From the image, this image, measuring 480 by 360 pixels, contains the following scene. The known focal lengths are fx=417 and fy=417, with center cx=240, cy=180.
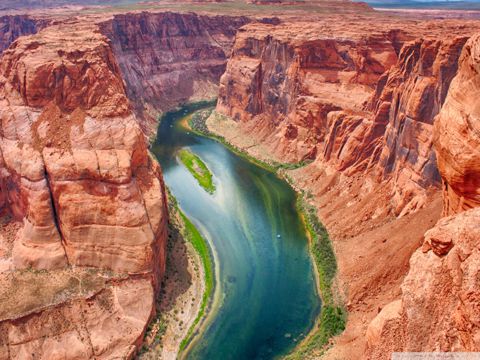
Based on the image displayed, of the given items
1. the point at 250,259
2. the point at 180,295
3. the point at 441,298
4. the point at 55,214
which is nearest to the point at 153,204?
the point at 55,214

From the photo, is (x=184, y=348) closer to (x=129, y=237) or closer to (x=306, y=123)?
(x=129, y=237)

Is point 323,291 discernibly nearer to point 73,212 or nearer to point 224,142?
point 73,212

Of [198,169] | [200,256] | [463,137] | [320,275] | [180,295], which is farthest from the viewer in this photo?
[198,169]

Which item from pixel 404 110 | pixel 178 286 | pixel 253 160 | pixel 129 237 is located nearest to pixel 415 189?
pixel 404 110

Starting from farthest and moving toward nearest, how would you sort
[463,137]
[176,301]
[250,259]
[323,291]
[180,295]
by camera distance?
[250,259]
[323,291]
[180,295]
[176,301]
[463,137]

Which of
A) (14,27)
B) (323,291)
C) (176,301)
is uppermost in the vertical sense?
(14,27)

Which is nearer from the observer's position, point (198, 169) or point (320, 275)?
point (320, 275)

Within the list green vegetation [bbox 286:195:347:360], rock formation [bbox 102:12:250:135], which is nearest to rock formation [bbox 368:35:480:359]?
green vegetation [bbox 286:195:347:360]

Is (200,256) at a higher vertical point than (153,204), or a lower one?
lower
